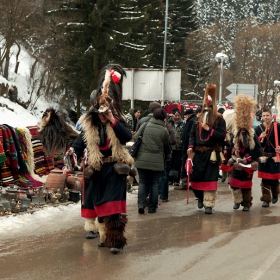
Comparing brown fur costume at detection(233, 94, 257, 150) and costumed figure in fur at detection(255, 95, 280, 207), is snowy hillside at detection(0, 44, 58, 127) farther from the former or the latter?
brown fur costume at detection(233, 94, 257, 150)

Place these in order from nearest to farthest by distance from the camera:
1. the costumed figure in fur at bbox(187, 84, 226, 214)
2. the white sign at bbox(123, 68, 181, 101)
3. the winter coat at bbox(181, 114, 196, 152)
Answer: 1. the costumed figure in fur at bbox(187, 84, 226, 214)
2. the winter coat at bbox(181, 114, 196, 152)
3. the white sign at bbox(123, 68, 181, 101)

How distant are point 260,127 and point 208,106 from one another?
165 centimetres

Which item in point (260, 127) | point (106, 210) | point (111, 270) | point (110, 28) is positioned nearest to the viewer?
point (111, 270)

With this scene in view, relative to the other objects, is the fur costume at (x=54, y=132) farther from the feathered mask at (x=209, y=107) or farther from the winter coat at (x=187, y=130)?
the feathered mask at (x=209, y=107)

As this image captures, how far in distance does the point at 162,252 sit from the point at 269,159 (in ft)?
16.3

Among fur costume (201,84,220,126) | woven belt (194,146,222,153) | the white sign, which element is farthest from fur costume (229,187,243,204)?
the white sign

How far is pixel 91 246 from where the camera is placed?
8094mm

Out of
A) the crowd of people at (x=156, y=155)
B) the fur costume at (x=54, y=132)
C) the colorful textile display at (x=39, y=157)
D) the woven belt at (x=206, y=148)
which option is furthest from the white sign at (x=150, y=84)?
the woven belt at (x=206, y=148)

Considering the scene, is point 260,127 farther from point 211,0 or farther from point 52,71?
point 211,0

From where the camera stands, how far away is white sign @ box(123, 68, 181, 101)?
19391mm

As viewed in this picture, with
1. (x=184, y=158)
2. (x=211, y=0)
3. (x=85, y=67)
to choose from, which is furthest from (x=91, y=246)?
(x=211, y=0)

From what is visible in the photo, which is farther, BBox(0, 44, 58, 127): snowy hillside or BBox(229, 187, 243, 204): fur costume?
BBox(0, 44, 58, 127): snowy hillside

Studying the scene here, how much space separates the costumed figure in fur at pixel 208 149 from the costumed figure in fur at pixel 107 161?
10.6ft

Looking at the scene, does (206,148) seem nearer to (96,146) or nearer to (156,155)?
(156,155)
